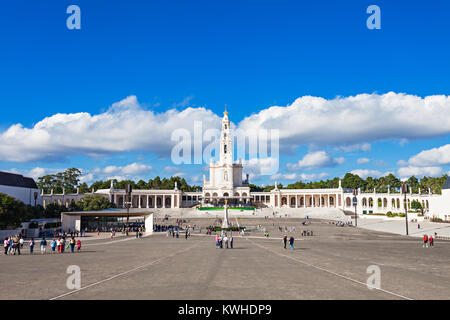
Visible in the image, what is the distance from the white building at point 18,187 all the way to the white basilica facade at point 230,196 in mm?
27547

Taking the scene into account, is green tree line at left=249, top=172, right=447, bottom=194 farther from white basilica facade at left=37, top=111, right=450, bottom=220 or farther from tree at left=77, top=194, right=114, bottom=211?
tree at left=77, top=194, right=114, bottom=211

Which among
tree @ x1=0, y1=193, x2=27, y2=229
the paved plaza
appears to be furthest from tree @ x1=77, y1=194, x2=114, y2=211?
the paved plaza

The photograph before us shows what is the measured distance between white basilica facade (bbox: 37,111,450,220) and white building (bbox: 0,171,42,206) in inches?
1085

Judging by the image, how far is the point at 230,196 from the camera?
131125 millimetres

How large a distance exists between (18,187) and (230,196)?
68.8m

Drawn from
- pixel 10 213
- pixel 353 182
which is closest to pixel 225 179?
pixel 353 182

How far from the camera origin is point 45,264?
22656mm

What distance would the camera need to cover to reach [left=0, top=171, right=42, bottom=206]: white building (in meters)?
81.9

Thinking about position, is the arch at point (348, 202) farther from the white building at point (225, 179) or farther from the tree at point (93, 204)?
the tree at point (93, 204)

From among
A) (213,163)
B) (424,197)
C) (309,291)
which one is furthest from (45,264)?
(424,197)

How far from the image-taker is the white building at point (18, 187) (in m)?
81.9

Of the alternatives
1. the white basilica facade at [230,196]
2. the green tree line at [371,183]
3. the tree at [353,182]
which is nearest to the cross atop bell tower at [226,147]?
the white basilica facade at [230,196]
